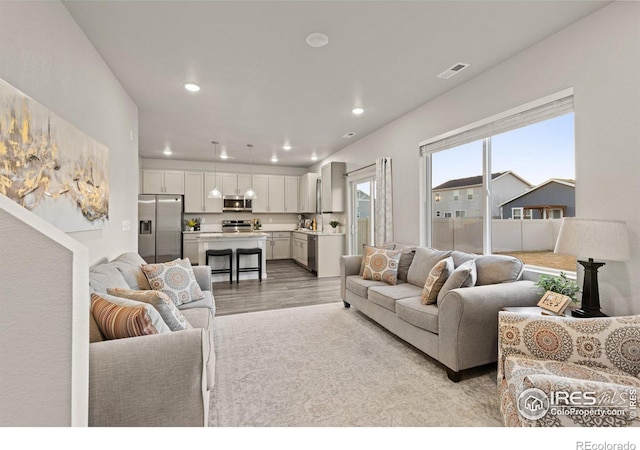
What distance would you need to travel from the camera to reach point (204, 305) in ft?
8.34

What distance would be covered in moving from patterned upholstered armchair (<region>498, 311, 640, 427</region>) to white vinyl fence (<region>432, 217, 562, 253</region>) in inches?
53.1

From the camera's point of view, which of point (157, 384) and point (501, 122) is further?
point (501, 122)

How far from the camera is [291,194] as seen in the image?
27.2ft

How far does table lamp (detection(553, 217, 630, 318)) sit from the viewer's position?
1.75 m

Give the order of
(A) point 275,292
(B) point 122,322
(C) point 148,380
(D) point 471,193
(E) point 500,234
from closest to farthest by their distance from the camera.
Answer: (C) point 148,380, (B) point 122,322, (E) point 500,234, (D) point 471,193, (A) point 275,292

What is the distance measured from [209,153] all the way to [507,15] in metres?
6.07

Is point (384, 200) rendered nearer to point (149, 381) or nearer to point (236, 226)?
point (149, 381)

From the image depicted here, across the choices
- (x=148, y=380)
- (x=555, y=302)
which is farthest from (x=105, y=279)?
(x=555, y=302)

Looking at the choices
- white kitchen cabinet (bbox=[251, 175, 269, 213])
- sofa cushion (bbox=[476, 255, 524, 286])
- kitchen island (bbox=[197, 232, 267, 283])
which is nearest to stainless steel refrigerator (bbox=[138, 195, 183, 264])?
kitchen island (bbox=[197, 232, 267, 283])

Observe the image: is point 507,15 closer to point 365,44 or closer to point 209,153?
point 365,44

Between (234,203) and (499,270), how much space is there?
6583 mm

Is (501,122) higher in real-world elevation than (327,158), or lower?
lower

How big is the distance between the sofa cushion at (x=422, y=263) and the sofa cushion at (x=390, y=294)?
0.32 ft
